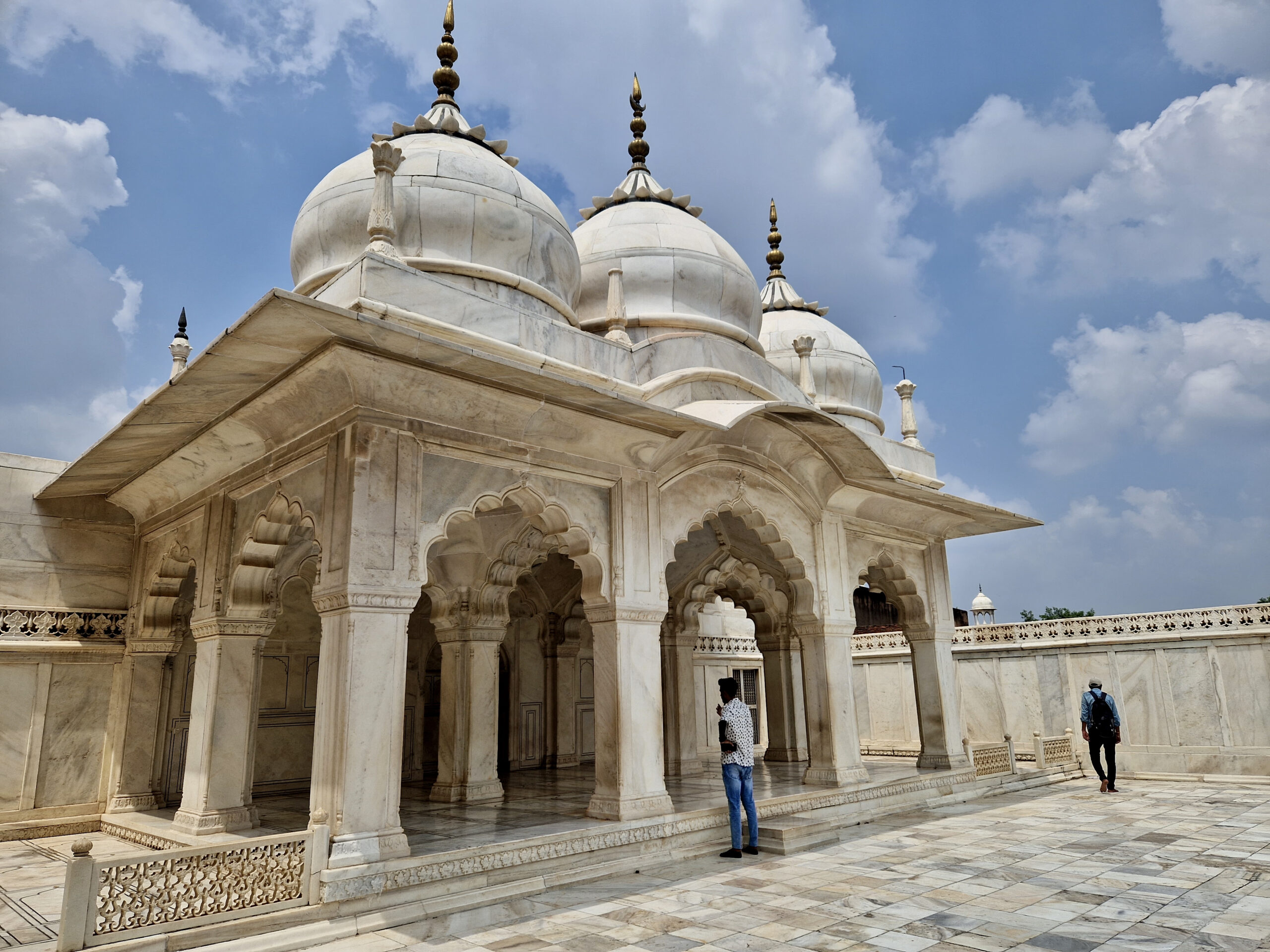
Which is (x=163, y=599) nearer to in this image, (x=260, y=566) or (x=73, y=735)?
(x=73, y=735)

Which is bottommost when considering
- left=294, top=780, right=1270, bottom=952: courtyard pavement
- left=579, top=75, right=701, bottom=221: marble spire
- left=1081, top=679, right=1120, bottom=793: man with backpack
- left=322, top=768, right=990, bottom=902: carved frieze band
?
left=294, top=780, right=1270, bottom=952: courtyard pavement

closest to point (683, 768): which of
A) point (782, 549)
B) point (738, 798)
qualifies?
point (782, 549)

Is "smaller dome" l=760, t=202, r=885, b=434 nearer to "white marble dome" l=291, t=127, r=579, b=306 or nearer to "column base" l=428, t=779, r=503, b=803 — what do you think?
"white marble dome" l=291, t=127, r=579, b=306

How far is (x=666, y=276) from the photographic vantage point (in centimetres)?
1105

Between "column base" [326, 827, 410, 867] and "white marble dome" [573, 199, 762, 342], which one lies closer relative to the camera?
"column base" [326, 827, 410, 867]

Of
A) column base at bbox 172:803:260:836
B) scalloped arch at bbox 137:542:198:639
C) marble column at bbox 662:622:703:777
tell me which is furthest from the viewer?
marble column at bbox 662:622:703:777

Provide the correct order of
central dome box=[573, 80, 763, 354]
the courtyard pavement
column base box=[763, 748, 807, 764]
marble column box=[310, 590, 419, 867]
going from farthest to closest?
1. column base box=[763, 748, 807, 764]
2. central dome box=[573, 80, 763, 354]
3. marble column box=[310, 590, 419, 867]
4. the courtyard pavement

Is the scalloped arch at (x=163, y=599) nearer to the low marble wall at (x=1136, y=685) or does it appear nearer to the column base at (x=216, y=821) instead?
the column base at (x=216, y=821)

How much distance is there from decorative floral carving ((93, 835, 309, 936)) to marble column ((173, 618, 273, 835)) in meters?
2.63

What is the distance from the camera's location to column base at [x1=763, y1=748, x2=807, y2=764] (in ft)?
43.9

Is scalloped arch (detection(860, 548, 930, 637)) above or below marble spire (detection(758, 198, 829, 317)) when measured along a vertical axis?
below

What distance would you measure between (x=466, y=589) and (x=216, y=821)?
134 inches

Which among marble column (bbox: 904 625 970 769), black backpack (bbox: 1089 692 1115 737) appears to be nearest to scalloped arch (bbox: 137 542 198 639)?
marble column (bbox: 904 625 970 769)

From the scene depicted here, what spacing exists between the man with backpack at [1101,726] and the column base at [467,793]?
25.2ft
